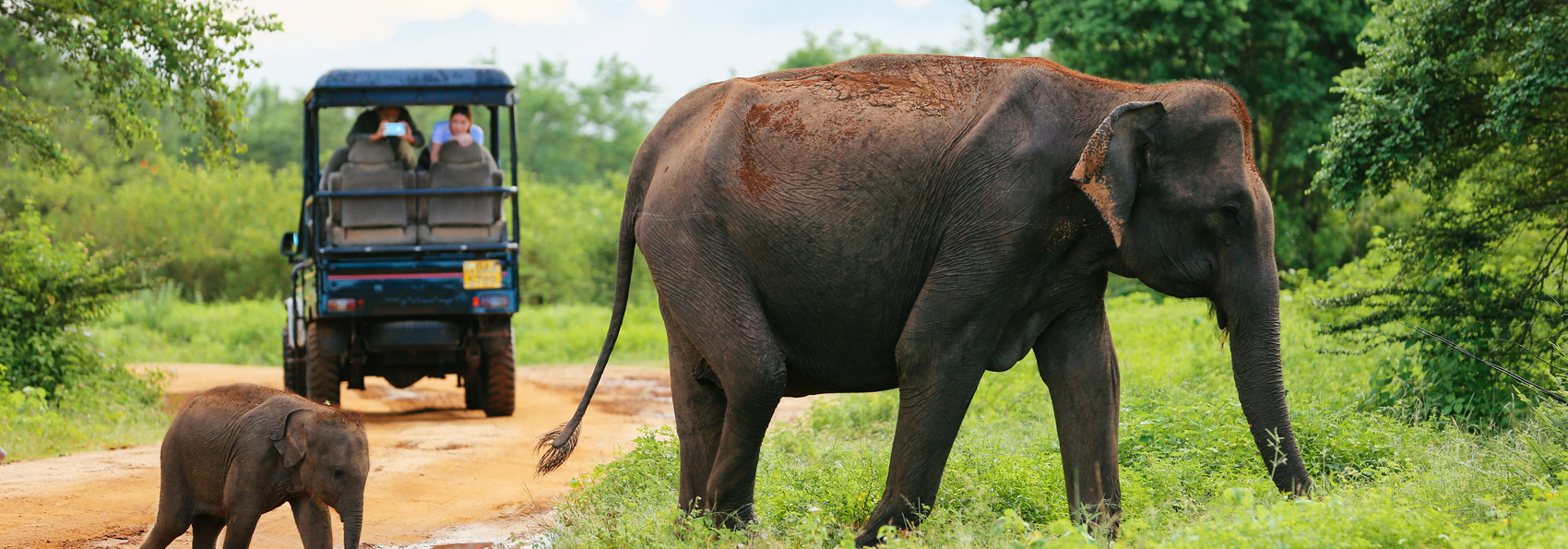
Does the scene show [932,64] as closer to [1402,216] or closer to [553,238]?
[1402,216]

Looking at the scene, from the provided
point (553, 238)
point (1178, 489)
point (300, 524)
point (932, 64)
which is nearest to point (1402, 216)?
point (1178, 489)

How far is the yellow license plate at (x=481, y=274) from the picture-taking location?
1194 centimetres

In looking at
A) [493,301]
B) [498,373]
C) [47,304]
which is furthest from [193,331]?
[493,301]

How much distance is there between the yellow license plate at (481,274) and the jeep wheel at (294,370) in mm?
2513

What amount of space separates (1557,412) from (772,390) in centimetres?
406

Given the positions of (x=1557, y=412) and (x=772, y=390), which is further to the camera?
(x=1557, y=412)

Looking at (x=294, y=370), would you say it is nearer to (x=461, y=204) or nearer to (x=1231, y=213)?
(x=461, y=204)

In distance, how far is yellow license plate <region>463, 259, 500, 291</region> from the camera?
470 inches

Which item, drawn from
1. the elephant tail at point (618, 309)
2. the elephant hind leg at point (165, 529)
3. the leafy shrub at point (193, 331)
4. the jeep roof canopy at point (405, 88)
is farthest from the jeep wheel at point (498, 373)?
the leafy shrub at point (193, 331)

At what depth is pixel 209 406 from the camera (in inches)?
227

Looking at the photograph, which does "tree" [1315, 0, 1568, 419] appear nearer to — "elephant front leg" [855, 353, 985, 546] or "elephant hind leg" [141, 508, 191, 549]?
"elephant front leg" [855, 353, 985, 546]

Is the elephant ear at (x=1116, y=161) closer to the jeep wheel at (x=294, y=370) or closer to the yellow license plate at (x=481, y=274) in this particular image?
the yellow license plate at (x=481, y=274)

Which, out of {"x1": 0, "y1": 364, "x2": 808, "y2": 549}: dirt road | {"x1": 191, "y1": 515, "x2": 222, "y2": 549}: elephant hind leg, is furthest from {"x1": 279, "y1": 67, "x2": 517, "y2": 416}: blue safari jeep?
{"x1": 191, "y1": 515, "x2": 222, "y2": 549}: elephant hind leg

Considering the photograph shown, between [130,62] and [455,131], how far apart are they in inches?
114
